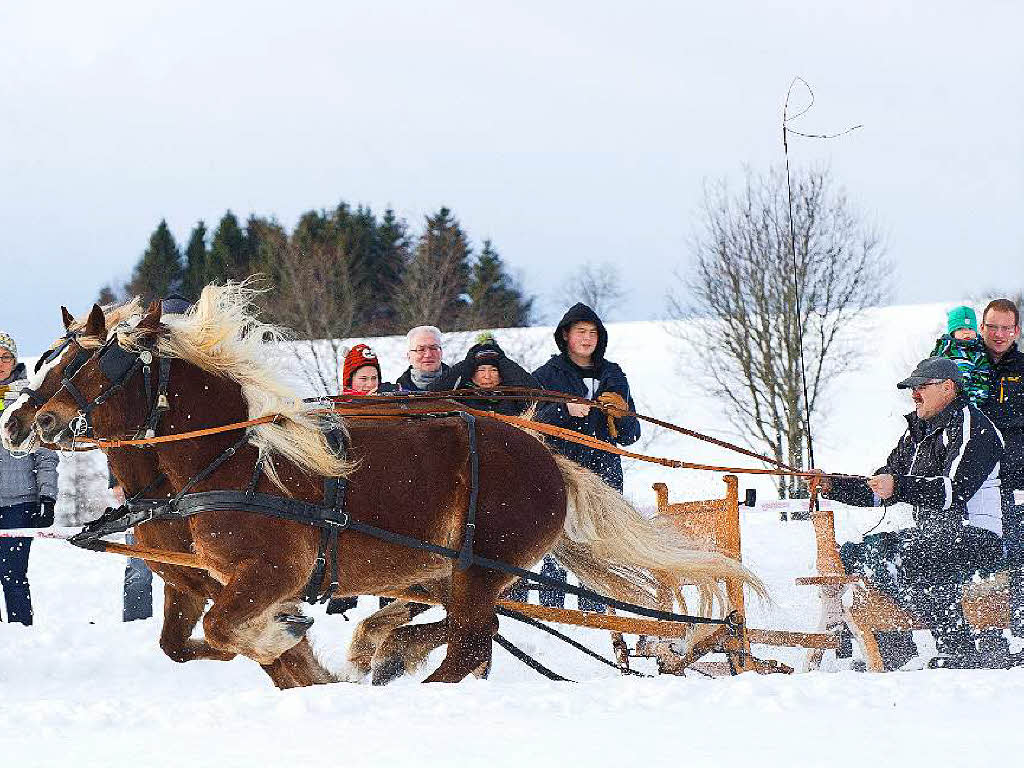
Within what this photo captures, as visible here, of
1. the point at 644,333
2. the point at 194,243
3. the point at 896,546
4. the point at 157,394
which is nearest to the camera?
the point at 157,394

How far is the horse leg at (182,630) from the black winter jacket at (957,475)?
3.03 m

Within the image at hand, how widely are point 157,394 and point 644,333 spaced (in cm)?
3477

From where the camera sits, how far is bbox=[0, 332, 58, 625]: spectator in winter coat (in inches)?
300

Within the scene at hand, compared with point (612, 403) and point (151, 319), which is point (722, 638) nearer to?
point (612, 403)

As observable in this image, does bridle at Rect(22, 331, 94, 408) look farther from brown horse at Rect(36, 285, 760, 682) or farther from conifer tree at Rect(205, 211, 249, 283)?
conifer tree at Rect(205, 211, 249, 283)

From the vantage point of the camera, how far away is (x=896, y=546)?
6.11 m

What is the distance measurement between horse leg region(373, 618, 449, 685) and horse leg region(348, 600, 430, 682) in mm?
55

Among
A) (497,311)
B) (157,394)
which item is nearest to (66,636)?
(157,394)

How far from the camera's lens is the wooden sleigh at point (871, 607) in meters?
6.11

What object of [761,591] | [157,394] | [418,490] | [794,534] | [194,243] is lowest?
[794,534]

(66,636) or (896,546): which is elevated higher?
(896,546)

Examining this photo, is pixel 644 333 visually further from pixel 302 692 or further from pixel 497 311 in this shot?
pixel 302 692

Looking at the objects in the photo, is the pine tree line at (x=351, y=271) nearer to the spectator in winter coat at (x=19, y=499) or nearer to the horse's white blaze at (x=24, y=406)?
the spectator in winter coat at (x=19, y=499)

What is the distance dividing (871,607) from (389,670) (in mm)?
2377
